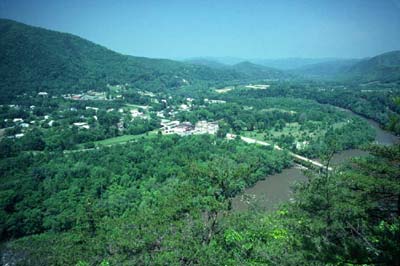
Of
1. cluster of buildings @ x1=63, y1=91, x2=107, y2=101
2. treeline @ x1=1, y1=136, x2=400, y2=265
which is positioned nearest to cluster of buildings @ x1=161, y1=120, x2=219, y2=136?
treeline @ x1=1, y1=136, x2=400, y2=265

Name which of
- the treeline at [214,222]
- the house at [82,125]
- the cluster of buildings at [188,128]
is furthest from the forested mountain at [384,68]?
the treeline at [214,222]

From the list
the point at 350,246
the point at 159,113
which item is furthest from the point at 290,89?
the point at 350,246

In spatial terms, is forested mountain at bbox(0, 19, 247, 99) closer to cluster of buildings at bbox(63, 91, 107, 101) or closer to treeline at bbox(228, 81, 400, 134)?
cluster of buildings at bbox(63, 91, 107, 101)

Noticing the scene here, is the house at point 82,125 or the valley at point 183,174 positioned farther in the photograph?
the house at point 82,125

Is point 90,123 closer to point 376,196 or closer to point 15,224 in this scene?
point 15,224

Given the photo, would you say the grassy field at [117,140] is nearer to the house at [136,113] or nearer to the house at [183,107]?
the house at [136,113]

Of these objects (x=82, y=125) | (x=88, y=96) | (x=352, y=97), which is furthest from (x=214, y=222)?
(x=352, y=97)

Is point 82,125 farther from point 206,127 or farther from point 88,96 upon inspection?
point 88,96

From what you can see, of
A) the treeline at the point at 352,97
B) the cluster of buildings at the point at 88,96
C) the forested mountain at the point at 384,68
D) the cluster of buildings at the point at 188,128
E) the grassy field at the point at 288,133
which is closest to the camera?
the grassy field at the point at 288,133
